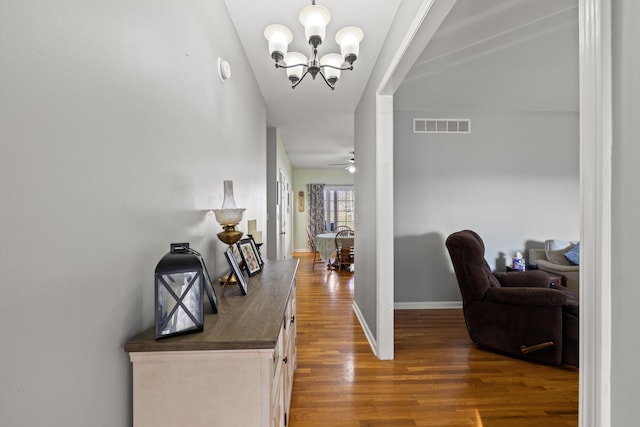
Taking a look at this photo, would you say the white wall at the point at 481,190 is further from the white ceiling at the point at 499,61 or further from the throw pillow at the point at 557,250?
the white ceiling at the point at 499,61

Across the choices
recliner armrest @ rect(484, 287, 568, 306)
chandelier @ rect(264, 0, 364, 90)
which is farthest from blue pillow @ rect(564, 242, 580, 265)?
chandelier @ rect(264, 0, 364, 90)

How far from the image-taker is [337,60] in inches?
87.2

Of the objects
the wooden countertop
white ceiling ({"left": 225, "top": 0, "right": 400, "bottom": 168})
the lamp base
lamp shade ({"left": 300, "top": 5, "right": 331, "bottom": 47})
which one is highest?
white ceiling ({"left": 225, "top": 0, "right": 400, "bottom": 168})

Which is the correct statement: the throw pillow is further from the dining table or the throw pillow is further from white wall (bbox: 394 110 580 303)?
the dining table

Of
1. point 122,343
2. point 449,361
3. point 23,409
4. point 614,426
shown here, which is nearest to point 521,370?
point 449,361

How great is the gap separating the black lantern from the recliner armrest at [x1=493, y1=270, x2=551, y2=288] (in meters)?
3.15

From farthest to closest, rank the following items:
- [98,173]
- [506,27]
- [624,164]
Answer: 1. [506,27]
2. [98,173]
3. [624,164]

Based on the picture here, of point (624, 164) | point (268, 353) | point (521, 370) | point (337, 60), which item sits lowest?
point (521, 370)

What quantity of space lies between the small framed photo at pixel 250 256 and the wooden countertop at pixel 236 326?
24cm

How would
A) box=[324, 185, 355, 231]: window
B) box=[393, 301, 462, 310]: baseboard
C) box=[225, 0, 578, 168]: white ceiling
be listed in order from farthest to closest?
box=[324, 185, 355, 231]: window
box=[393, 301, 462, 310]: baseboard
box=[225, 0, 578, 168]: white ceiling

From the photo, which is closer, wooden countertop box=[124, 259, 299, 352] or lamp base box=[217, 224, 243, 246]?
wooden countertop box=[124, 259, 299, 352]

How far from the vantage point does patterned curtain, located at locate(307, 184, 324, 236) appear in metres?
8.99

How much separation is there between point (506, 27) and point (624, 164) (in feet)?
7.26

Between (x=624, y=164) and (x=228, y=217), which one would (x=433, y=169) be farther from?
(x=624, y=164)
